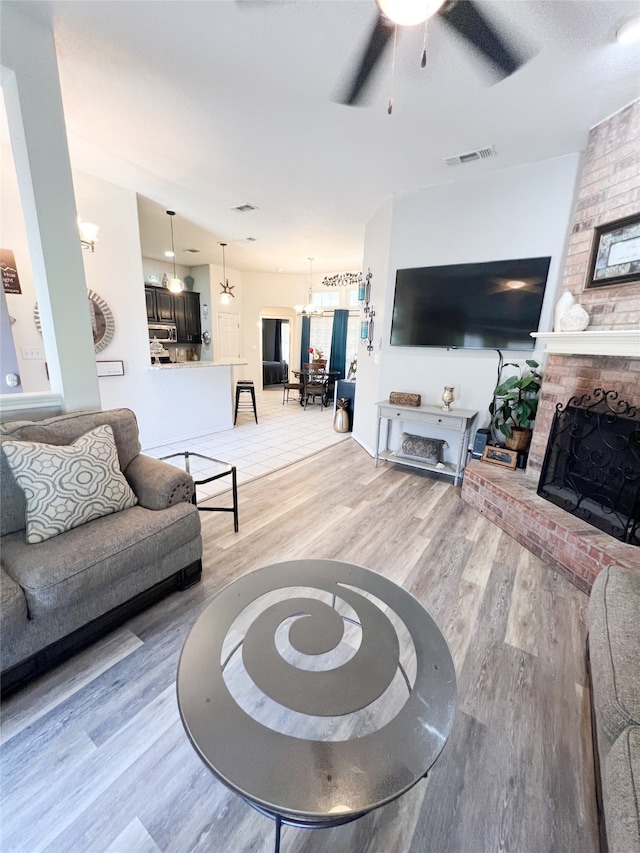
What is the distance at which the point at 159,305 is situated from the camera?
6453 mm

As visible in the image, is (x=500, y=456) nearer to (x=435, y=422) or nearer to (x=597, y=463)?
(x=435, y=422)

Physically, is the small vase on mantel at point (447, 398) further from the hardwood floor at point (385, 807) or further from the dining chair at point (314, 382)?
the dining chair at point (314, 382)

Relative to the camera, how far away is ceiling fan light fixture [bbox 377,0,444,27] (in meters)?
1.10

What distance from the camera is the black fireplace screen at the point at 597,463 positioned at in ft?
6.49

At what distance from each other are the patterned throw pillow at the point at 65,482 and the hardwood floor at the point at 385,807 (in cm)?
59

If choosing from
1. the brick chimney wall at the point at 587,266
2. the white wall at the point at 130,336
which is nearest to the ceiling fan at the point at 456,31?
the brick chimney wall at the point at 587,266

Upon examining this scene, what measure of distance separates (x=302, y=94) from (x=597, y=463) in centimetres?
302

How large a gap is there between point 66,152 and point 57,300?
81 cm

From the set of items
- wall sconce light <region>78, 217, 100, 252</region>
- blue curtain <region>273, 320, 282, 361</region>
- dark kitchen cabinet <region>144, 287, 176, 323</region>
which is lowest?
blue curtain <region>273, 320, 282, 361</region>

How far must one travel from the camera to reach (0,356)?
9.48ft

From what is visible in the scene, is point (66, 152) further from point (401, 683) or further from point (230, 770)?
point (401, 683)

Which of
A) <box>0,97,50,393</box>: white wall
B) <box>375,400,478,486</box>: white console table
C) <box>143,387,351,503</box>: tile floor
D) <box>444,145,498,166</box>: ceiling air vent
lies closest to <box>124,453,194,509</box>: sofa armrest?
<box>143,387,351,503</box>: tile floor

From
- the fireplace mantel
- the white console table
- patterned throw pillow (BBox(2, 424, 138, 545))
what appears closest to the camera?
patterned throw pillow (BBox(2, 424, 138, 545))

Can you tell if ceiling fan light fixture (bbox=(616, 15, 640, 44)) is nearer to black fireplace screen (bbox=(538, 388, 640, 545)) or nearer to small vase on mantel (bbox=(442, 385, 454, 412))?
black fireplace screen (bbox=(538, 388, 640, 545))
